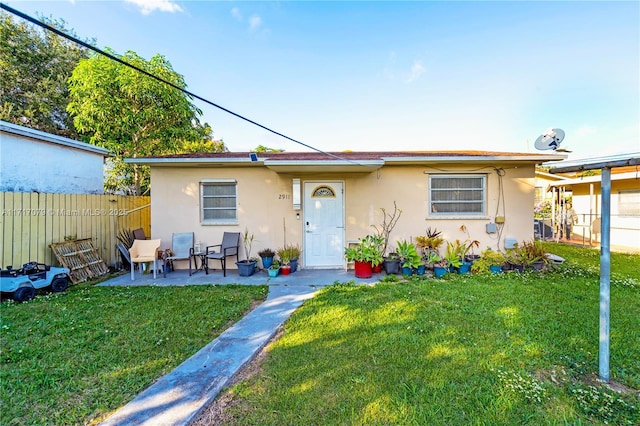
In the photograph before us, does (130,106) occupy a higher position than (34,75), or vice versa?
(34,75)

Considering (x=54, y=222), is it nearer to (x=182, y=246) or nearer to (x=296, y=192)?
(x=182, y=246)

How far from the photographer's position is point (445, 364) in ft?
8.62

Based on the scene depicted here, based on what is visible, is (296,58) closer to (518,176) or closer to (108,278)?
(518,176)

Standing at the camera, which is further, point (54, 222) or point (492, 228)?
point (492, 228)

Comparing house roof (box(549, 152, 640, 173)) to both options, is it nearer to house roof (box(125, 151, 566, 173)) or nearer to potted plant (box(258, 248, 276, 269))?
house roof (box(125, 151, 566, 173))

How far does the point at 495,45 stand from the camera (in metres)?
7.63

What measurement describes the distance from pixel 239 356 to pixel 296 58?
815 centimetres

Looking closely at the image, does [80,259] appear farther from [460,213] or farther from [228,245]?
[460,213]

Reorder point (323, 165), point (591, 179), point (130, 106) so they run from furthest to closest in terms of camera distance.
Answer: point (591, 179), point (130, 106), point (323, 165)

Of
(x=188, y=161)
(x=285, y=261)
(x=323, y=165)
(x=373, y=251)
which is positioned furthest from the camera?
(x=285, y=261)

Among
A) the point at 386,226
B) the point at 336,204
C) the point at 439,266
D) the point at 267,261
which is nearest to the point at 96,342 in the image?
the point at 267,261

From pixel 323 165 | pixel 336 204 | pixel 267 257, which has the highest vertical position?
pixel 323 165

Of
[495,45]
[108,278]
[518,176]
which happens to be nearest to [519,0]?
[495,45]

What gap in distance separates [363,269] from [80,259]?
6.10 metres
